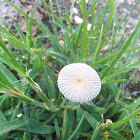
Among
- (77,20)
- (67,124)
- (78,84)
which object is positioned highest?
(77,20)

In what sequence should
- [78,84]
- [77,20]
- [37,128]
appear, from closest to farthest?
[78,84]
[37,128]
[77,20]

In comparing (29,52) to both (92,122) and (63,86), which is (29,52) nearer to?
(63,86)

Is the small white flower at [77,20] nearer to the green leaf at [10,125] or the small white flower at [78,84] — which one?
the small white flower at [78,84]

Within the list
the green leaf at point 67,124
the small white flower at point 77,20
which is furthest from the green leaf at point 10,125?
the small white flower at point 77,20

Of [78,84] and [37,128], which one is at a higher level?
[78,84]

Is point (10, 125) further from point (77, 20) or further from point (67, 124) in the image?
point (77, 20)

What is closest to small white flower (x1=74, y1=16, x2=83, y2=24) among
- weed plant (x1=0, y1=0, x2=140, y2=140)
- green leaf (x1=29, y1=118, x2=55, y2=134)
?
weed plant (x1=0, y1=0, x2=140, y2=140)

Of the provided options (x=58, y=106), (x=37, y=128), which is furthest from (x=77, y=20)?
(x=37, y=128)

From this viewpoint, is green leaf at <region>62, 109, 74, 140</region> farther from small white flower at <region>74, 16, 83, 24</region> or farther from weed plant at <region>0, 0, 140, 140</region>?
small white flower at <region>74, 16, 83, 24</region>

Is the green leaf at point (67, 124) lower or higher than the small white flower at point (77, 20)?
lower
